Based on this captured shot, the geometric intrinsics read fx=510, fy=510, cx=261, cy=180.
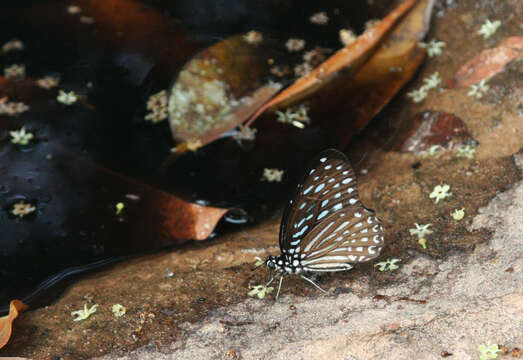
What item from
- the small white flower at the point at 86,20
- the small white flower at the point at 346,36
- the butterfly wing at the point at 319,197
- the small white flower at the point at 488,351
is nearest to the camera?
A: the small white flower at the point at 488,351

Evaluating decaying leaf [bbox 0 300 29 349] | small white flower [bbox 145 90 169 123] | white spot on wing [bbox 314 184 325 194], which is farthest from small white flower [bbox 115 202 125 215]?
white spot on wing [bbox 314 184 325 194]

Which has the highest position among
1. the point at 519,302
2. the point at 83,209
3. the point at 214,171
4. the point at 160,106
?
the point at 519,302

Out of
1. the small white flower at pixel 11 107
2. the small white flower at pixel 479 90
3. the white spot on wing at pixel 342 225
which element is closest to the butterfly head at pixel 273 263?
the white spot on wing at pixel 342 225

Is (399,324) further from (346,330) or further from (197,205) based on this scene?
(197,205)

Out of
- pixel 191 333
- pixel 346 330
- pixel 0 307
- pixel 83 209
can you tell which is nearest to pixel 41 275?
pixel 0 307

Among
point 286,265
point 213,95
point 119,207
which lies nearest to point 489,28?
point 213,95

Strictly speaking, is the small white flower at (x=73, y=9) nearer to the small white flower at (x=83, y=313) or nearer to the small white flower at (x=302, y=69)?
the small white flower at (x=302, y=69)

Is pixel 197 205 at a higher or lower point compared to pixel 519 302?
lower
